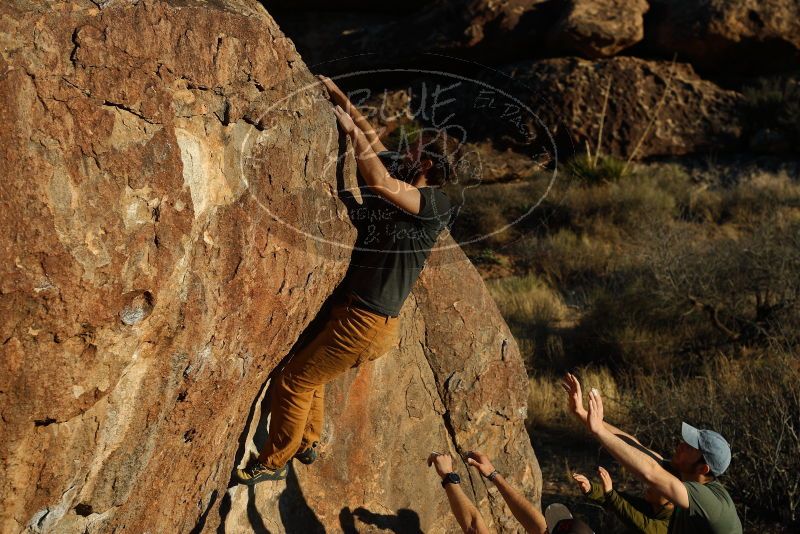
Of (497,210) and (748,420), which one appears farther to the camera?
(497,210)

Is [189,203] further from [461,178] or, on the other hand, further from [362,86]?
[362,86]

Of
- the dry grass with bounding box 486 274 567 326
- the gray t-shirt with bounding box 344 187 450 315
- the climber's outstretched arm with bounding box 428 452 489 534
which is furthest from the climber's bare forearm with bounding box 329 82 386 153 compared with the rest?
the dry grass with bounding box 486 274 567 326

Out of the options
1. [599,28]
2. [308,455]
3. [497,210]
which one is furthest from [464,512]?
[599,28]

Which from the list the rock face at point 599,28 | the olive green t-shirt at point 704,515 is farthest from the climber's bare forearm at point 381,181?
the rock face at point 599,28


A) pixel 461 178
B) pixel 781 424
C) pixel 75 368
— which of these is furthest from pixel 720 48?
pixel 75 368

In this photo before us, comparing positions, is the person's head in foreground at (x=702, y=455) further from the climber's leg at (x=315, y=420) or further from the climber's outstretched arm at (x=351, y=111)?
the climber's outstretched arm at (x=351, y=111)

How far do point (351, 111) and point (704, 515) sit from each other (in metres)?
2.38

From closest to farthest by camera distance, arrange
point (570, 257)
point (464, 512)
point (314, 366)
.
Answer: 1. point (314, 366)
2. point (464, 512)
3. point (570, 257)

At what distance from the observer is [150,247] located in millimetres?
2900

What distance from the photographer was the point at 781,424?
5.62 metres

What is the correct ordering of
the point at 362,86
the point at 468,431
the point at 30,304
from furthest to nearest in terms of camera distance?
the point at 362,86 < the point at 468,431 < the point at 30,304

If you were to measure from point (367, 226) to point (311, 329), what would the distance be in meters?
0.59

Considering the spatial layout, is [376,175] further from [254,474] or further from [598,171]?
[598,171]

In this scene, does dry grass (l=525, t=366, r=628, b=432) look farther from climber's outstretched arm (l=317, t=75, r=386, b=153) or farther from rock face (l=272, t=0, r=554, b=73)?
rock face (l=272, t=0, r=554, b=73)
